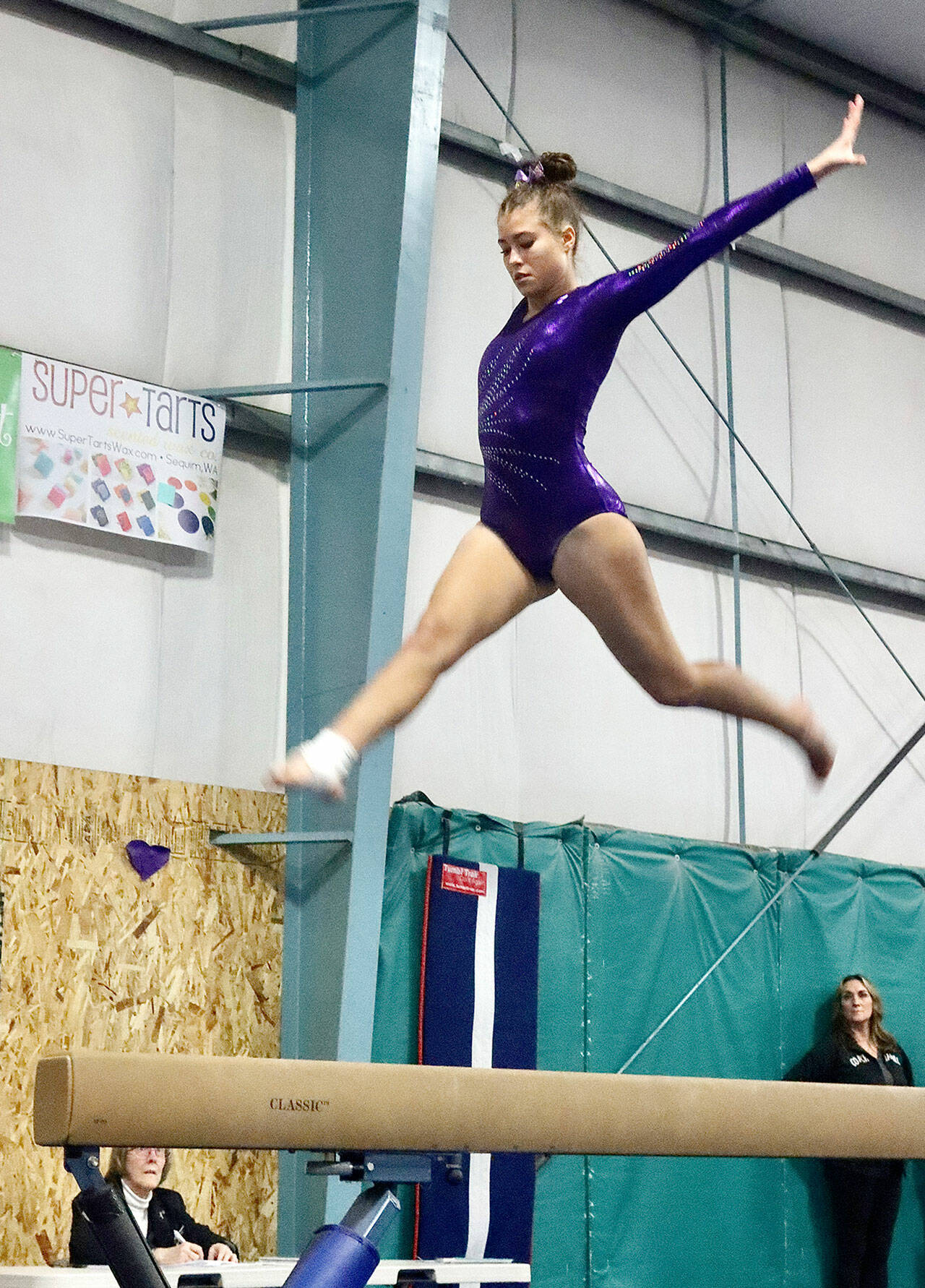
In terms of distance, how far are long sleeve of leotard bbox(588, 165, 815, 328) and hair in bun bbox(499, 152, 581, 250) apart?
0.25 m

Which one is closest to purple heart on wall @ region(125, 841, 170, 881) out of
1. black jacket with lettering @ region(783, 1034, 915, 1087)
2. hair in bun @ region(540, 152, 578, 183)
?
black jacket with lettering @ region(783, 1034, 915, 1087)

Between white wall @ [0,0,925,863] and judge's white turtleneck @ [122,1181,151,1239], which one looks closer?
judge's white turtleneck @ [122,1181,151,1239]

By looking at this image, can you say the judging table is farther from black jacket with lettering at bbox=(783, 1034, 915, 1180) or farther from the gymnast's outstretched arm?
the gymnast's outstretched arm

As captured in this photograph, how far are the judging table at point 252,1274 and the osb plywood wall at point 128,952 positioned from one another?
324 mm

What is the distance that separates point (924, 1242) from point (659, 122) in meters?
5.21

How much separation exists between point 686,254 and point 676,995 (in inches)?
176

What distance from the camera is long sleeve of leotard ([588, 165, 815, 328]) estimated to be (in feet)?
9.50

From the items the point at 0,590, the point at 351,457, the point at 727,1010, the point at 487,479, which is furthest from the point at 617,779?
the point at 487,479

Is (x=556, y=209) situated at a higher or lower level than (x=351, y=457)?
lower

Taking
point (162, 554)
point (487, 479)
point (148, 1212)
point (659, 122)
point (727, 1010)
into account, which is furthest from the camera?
point (659, 122)

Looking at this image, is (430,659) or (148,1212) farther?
(148,1212)

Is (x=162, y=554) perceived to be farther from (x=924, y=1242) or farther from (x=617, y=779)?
(x=924, y=1242)

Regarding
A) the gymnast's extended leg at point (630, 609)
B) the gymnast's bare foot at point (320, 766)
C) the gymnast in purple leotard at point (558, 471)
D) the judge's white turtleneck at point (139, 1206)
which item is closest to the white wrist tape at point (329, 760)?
the gymnast's bare foot at point (320, 766)

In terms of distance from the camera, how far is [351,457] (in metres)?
6.07
